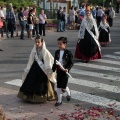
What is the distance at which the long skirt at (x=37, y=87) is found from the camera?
24.5ft

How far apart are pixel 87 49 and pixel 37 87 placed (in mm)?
4952

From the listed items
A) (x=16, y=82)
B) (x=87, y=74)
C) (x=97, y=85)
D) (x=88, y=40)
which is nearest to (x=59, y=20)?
(x=88, y=40)

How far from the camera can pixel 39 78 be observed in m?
7.50

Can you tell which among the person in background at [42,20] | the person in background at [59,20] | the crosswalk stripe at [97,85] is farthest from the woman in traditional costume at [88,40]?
the person in background at [59,20]

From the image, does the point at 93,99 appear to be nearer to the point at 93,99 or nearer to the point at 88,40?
the point at 93,99

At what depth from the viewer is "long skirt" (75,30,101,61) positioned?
12.1m

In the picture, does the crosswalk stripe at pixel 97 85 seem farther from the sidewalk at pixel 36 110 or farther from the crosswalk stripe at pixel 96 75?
the sidewalk at pixel 36 110

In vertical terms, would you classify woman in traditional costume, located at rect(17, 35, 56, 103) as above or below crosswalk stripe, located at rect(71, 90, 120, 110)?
above

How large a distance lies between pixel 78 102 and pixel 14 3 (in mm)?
18484

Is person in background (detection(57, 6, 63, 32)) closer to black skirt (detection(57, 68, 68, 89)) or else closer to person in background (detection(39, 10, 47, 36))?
person in background (detection(39, 10, 47, 36))

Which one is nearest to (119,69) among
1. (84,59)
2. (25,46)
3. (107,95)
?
(84,59)

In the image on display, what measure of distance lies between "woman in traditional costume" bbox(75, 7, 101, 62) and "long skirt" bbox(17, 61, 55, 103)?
4.74m

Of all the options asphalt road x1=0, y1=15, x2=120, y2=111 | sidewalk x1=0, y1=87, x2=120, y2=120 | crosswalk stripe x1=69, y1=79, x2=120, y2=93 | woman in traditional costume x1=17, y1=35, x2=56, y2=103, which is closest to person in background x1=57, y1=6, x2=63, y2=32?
asphalt road x1=0, y1=15, x2=120, y2=111

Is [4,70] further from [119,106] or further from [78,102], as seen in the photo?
[119,106]
